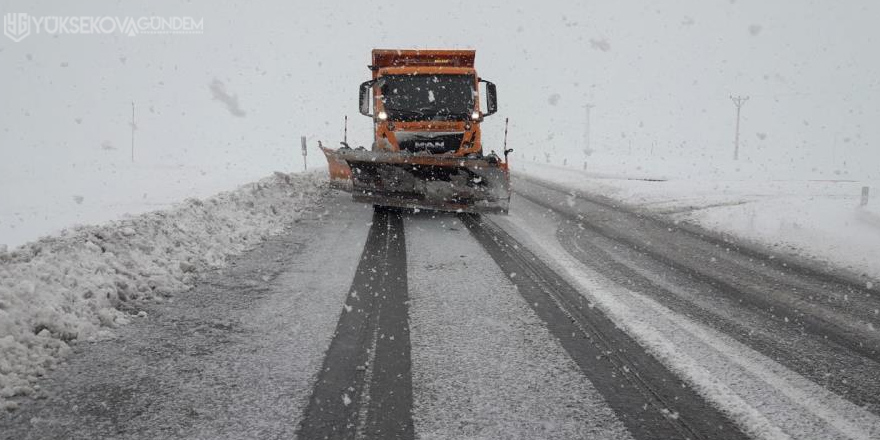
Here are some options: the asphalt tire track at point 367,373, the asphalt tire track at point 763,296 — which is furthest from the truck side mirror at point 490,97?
the asphalt tire track at point 367,373

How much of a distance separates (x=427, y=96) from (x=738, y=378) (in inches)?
297

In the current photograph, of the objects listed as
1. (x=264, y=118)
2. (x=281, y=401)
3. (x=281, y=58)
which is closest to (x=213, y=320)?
(x=281, y=401)

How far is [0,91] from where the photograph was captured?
99.6 meters

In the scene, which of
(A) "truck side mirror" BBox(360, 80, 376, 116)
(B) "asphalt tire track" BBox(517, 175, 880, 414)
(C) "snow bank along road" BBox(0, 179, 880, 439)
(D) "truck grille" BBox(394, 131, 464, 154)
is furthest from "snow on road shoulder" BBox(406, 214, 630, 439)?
(A) "truck side mirror" BBox(360, 80, 376, 116)

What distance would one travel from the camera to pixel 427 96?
966 centimetres

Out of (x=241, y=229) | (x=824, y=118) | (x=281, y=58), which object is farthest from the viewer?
(x=281, y=58)

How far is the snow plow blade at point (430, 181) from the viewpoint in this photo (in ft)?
27.3

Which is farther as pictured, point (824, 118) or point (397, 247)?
point (824, 118)

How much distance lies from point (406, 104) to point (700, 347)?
23.3 feet

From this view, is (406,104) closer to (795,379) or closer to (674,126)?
(795,379)

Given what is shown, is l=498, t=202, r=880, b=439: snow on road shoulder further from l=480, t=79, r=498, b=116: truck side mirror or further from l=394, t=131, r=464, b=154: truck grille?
l=480, t=79, r=498, b=116: truck side mirror

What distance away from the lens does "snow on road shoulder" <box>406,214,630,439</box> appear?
8.16ft

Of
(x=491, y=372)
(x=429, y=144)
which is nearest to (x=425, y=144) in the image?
(x=429, y=144)

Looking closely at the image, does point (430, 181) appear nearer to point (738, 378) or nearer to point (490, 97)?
point (490, 97)
